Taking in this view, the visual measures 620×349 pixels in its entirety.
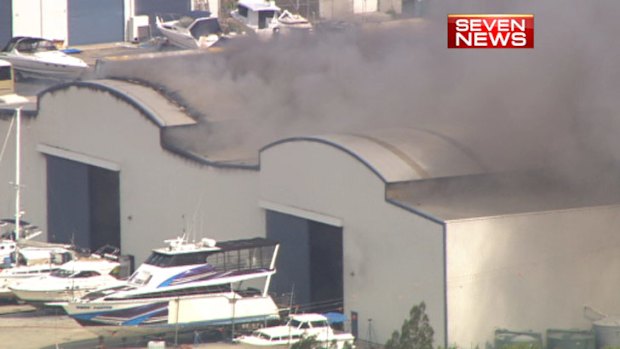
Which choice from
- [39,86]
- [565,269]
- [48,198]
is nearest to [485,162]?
[565,269]

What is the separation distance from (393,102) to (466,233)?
582 cm

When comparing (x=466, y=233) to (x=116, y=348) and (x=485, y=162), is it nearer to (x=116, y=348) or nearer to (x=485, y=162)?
(x=485, y=162)

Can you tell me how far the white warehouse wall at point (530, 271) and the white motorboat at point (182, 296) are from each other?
2907mm

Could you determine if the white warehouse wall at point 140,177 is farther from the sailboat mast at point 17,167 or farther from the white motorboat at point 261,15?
the white motorboat at point 261,15

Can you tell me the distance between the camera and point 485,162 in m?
24.7

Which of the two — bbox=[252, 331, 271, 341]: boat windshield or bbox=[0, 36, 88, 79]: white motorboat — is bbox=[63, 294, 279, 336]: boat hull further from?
bbox=[0, 36, 88, 79]: white motorboat

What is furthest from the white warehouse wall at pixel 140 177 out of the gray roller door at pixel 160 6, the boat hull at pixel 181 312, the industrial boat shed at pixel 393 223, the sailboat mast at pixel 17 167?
the gray roller door at pixel 160 6

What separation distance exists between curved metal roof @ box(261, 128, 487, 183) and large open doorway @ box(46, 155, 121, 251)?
4.97 metres

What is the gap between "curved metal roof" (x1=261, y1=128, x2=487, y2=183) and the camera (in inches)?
936

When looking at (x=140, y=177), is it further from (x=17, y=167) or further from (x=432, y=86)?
(x=432, y=86)

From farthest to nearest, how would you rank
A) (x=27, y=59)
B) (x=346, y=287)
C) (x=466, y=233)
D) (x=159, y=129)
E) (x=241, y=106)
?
(x=27, y=59) → (x=241, y=106) → (x=159, y=129) → (x=346, y=287) → (x=466, y=233)

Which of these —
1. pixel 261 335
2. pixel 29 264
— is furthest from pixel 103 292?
pixel 29 264

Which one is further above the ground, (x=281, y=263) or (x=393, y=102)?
(x=393, y=102)

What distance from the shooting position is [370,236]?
77.6 ft
